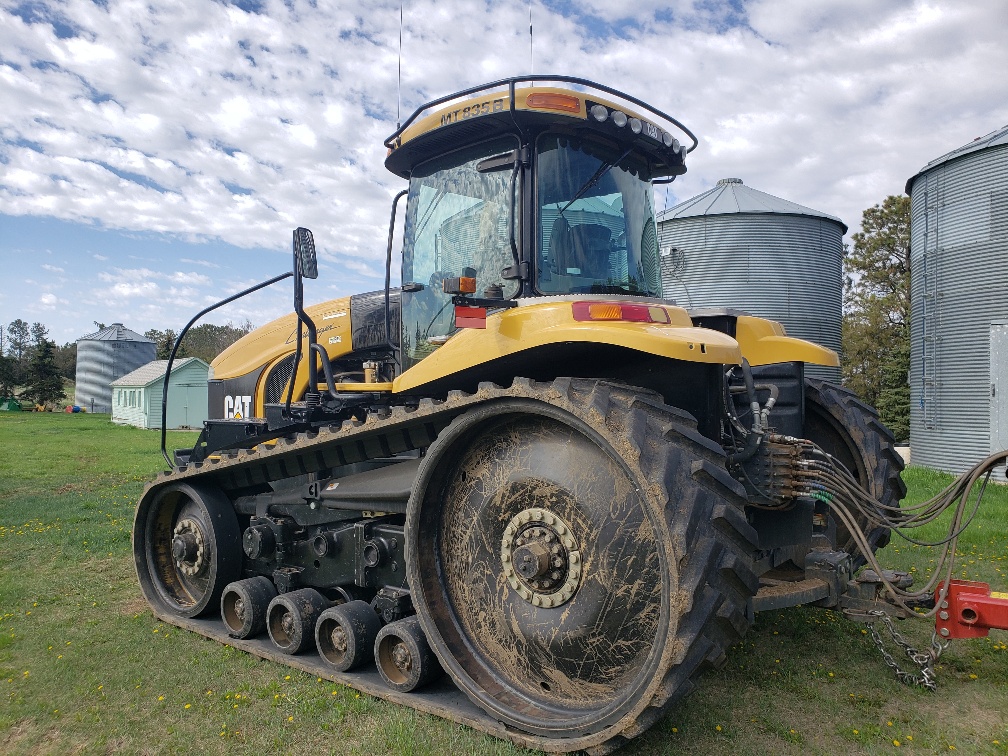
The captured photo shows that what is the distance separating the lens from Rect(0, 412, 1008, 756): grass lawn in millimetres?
3764

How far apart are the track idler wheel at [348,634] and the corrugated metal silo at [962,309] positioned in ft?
43.5

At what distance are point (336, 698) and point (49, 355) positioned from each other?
58.8 meters

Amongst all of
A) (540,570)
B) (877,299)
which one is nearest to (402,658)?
(540,570)

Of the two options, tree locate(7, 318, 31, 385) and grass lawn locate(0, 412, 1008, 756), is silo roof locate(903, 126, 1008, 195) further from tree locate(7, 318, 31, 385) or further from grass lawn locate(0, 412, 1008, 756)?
tree locate(7, 318, 31, 385)

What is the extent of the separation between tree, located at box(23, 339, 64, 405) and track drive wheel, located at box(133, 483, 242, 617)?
5473cm

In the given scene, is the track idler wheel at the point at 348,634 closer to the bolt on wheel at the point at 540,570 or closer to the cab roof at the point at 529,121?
the bolt on wheel at the point at 540,570

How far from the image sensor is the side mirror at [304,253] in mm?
4902

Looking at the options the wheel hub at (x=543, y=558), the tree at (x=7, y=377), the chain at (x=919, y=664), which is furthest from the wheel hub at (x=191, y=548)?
the tree at (x=7, y=377)

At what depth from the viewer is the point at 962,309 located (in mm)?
15062

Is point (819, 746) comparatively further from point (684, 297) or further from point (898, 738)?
point (684, 297)

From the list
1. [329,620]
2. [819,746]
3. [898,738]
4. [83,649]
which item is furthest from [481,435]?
[83,649]

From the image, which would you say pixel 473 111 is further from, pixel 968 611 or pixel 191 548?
pixel 191 548

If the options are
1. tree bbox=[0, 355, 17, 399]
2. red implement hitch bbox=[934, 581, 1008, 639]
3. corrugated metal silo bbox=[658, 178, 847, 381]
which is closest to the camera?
red implement hitch bbox=[934, 581, 1008, 639]

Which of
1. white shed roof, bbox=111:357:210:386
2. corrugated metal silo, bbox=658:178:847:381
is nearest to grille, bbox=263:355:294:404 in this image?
corrugated metal silo, bbox=658:178:847:381
